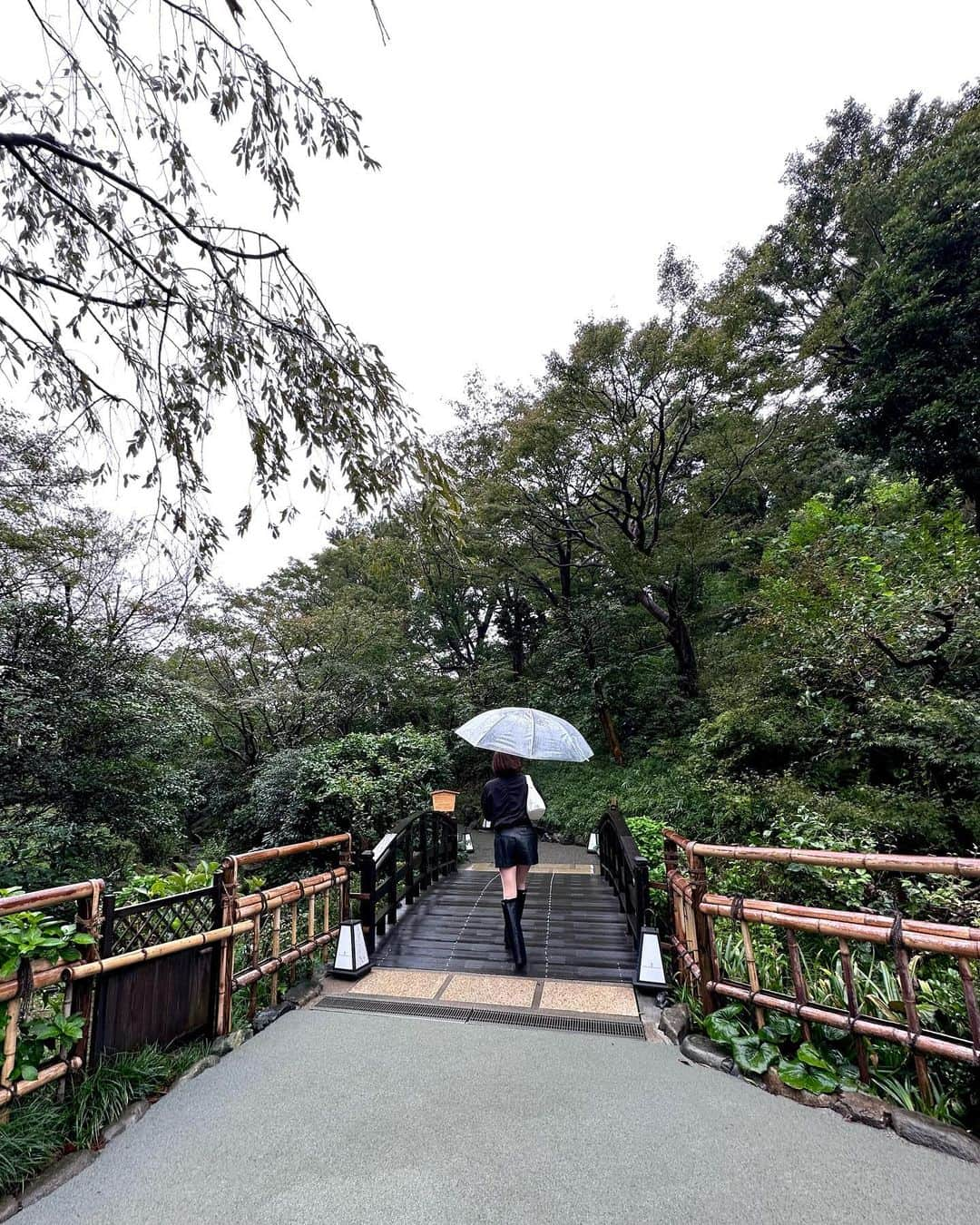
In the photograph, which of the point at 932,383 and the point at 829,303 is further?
the point at 829,303

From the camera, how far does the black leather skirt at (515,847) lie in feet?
12.4

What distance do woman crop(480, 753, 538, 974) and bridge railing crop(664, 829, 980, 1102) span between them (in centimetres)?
105

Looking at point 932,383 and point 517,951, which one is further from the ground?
point 932,383

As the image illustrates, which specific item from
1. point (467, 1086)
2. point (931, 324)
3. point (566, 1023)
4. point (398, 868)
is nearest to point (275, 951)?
point (467, 1086)

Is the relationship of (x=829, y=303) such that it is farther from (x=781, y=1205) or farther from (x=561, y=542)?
(x=781, y=1205)

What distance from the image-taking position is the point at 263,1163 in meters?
1.80

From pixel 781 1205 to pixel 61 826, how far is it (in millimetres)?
6169

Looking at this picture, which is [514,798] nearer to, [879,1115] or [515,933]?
[515,933]

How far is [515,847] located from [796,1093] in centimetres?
195

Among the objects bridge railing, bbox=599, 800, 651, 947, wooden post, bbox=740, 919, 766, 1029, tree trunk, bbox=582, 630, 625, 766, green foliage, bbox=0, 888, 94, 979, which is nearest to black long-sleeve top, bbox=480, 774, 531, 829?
bridge railing, bbox=599, 800, 651, 947

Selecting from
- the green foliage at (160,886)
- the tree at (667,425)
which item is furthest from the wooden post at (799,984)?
the tree at (667,425)

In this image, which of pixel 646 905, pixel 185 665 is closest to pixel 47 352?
pixel 646 905

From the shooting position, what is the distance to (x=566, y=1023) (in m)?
2.86

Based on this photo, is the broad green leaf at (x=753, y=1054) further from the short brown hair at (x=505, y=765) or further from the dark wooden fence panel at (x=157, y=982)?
the dark wooden fence panel at (x=157, y=982)
